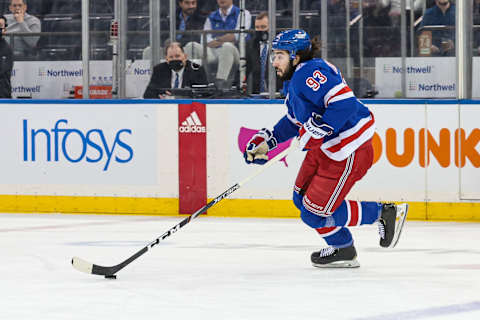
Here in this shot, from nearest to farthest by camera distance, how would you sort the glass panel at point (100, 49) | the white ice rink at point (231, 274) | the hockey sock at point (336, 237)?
the white ice rink at point (231, 274) < the hockey sock at point (336, 237) < the glass panel at point (100, 49)

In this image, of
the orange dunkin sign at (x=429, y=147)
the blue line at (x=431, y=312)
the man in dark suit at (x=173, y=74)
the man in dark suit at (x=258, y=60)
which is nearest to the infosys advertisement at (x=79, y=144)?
the man in dark suit at (x=173, y=74)

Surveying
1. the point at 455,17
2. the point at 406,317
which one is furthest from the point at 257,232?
the point at 406,317

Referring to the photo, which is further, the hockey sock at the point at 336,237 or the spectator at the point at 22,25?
the spectator at the point at 22,25

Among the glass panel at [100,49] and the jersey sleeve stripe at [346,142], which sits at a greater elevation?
the glass panel at [100,49]

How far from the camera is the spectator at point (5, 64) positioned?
704 cm

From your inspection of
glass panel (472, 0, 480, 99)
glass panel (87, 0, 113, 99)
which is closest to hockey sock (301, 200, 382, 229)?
glass panel (472, 0, 480, 99)

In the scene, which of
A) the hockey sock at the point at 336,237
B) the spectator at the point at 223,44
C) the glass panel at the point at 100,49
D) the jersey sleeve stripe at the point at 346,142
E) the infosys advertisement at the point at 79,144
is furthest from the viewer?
the glass panel at the point at 100,49

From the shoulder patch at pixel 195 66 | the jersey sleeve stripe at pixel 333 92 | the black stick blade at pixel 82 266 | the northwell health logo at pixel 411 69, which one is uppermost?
the shoulder patch at pixel 195 66

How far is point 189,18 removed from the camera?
673cm

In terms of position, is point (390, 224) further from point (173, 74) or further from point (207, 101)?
point (173, 74)

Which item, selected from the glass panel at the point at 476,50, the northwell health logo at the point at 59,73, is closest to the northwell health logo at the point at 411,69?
the glass panel at the point at 476,50

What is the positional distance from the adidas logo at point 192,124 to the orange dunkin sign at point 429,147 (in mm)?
1146

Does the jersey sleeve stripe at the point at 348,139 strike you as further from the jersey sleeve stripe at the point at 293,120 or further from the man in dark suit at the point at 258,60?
the man in dark suit at the point at 258,60

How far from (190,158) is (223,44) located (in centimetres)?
77
